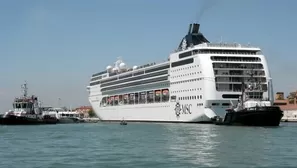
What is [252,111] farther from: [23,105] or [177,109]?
[23,105]

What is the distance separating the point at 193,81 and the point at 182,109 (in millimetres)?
6109

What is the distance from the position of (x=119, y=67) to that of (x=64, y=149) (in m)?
92.8

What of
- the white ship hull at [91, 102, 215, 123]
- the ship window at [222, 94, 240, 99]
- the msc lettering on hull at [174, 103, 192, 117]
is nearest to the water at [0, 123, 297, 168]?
the ship window at [222, 94, 240, 99]

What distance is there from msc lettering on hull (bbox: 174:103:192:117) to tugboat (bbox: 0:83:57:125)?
108 feet

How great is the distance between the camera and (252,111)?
7038cm

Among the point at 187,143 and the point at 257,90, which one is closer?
the point at 187,143

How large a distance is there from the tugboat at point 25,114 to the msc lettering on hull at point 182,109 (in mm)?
32964

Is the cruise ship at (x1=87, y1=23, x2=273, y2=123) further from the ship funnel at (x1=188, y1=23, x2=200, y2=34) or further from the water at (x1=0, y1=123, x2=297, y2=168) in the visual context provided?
the water at (x1=0, y1=123, x2=297, y2=168)

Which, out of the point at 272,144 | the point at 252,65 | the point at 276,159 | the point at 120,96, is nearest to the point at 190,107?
the point at 252,65

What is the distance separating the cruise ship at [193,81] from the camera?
82.7 m

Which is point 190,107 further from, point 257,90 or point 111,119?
point 111,119

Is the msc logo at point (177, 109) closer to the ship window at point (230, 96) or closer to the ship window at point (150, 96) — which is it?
the ship window at point (230, 96)

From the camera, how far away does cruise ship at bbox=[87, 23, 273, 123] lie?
82.7 metres

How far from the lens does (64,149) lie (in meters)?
40.4
